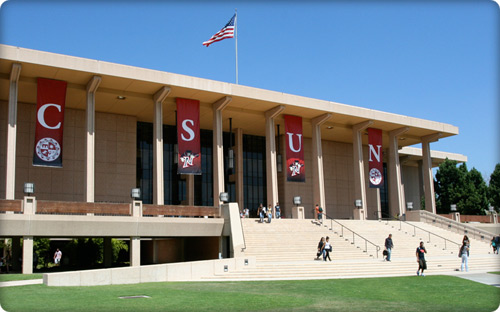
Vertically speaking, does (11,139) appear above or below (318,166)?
above

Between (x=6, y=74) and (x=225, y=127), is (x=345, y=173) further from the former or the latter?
(x=6, y=74)

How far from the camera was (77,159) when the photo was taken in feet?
126

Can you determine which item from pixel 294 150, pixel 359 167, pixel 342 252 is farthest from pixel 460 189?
pixel 342 252

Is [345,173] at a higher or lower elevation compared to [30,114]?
lower

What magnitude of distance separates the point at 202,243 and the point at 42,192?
11827 millimetres

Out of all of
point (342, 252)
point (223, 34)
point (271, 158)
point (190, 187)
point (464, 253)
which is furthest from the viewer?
point (190, 187)

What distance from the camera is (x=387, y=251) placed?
27609mm

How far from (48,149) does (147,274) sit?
13066mm

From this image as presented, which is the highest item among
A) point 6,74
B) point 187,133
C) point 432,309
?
point 6,74

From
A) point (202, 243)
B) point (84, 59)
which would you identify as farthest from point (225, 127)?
point (84, 59)

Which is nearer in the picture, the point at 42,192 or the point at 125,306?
the point at 125,306

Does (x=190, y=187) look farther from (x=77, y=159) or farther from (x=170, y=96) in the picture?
(x=77, y=159)

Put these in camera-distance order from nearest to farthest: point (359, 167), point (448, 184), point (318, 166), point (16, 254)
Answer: point (16, 254) → point (318, 166) → point (359, 167) → point (448, 184)

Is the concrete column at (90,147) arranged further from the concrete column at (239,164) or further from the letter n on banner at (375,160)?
the letter n on banner at (375,160)
